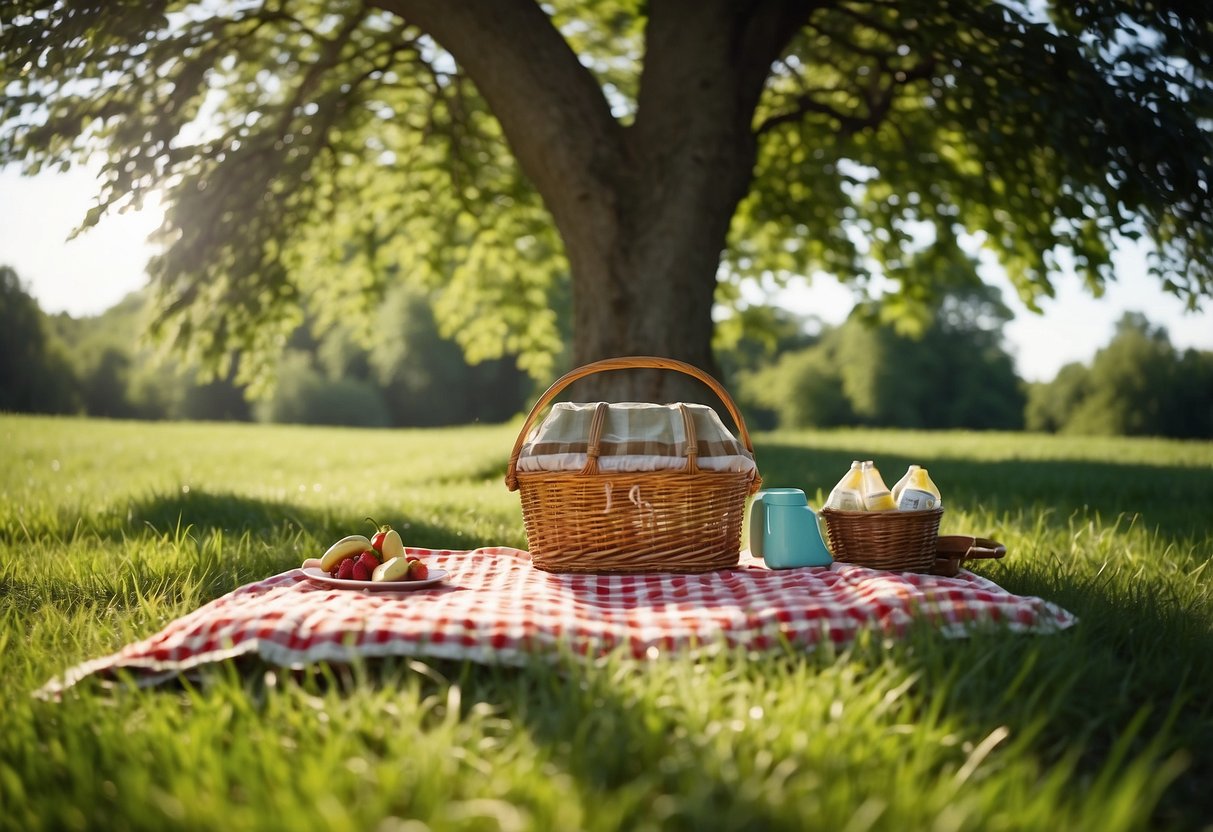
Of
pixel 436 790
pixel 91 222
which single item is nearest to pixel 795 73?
pixel 91 222

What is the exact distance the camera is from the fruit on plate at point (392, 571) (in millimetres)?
3213

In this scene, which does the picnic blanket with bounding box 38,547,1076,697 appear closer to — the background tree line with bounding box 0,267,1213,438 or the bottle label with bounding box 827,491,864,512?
the bottle label with bounding box 827,491,864,512

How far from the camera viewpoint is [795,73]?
31.4 ft

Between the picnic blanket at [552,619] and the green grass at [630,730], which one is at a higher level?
the picnic blanket at [552,619]

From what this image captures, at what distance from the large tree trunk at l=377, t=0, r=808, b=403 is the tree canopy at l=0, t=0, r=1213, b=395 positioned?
2 centimetres

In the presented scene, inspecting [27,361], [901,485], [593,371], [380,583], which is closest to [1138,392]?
[901,485]

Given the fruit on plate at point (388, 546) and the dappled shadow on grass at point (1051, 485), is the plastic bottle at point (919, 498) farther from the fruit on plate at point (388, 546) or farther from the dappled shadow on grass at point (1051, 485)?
the fruit on plate at point (388, 546)

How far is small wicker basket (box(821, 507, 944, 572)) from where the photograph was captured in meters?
3.58

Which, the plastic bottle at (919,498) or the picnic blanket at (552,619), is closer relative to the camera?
the picnic blanket at (552,619)

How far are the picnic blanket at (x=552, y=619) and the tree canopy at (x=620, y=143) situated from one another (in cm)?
363

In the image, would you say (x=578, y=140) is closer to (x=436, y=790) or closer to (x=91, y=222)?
(x=91, y=222)

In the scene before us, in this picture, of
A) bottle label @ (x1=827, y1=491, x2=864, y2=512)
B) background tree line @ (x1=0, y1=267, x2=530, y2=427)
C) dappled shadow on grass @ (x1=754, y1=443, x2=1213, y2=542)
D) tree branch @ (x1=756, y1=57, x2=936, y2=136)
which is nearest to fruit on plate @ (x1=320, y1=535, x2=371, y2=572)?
bottle label @ (x1=827, y1=491, x2=864, y2=512)

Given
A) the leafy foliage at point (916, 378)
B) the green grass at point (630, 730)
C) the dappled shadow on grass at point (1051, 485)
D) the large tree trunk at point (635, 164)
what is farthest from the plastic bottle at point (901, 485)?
the leafy foliage at point (916, 378)

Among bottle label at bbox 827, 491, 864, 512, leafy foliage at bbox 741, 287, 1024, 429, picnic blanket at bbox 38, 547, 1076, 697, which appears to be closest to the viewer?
picnic blanket at bbox 38, 547, 1076, 697
